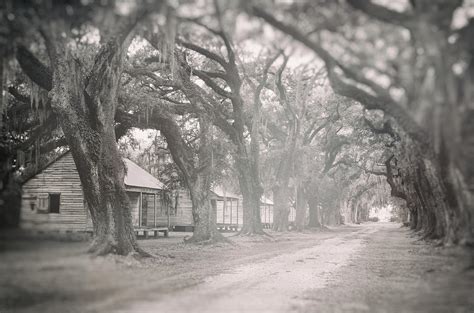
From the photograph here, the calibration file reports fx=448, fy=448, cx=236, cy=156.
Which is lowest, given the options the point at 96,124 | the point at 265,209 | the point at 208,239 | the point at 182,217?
the point at 208,239

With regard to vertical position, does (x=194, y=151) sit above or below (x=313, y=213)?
above

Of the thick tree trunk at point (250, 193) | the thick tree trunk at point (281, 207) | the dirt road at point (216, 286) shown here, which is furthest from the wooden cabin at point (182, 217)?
the dirt road at point (216, 286)

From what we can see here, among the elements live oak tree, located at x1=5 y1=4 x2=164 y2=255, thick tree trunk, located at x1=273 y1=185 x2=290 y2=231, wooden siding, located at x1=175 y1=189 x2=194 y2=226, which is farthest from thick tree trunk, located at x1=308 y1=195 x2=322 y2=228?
live oak tree, located at x1=5 y1=4 x2=164 y2=255

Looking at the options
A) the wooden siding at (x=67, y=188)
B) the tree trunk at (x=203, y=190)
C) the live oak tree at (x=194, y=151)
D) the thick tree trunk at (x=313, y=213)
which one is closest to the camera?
the live oak tree at (x=194, y=151)

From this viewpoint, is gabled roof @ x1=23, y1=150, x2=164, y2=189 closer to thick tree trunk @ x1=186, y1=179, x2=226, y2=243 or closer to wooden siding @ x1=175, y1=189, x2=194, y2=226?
thick tree trunk @ x1=186, y1=179, x2=226, y2=243

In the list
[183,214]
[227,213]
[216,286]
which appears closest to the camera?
[216,286]

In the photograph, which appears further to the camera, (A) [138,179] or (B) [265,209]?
(B) [265,209]

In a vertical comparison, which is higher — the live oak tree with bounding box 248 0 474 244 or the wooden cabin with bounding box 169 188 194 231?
the live oak tree with bounding box 248 0 474 244

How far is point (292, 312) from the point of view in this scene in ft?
22.2

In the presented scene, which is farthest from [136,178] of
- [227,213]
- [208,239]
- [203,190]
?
[227,213]

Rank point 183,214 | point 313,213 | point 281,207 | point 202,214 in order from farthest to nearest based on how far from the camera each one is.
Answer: point 313,213, point 183,214, point 281,207, point 202,214

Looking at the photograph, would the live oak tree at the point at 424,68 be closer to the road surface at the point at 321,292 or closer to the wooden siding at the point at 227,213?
the road surface at the point at 321,292

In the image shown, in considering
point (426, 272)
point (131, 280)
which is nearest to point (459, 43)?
point (426, 272)

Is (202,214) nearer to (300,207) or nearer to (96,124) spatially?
(96,124)
